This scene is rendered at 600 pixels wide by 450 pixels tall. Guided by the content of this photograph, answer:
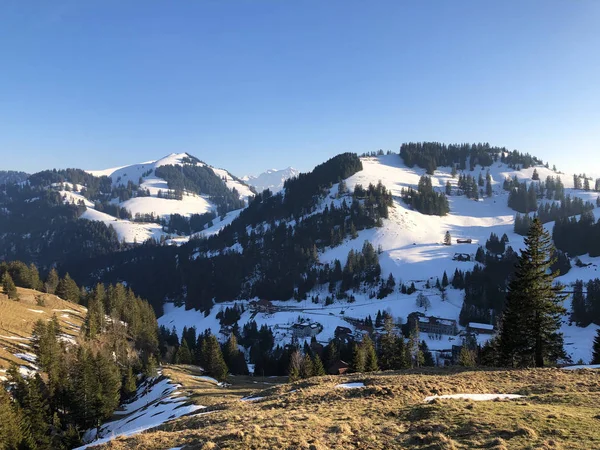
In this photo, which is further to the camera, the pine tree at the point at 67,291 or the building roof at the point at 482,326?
the building roof at the point at 482,326

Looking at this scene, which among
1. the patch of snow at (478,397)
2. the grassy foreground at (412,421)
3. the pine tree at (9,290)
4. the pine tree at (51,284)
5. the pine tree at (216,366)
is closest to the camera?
the grassy foreground at (412,421)

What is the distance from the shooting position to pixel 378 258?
7062 inches

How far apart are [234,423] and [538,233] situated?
30884 millimetres

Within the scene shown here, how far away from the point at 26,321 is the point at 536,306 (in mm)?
92409

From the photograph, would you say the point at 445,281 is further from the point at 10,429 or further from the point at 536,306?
the point at 10,429

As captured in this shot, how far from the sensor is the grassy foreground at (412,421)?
40.8 feet

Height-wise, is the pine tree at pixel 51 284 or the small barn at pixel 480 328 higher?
the pine tree at pixel 51 284

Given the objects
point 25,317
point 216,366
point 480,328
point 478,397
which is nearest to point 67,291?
point 25,317

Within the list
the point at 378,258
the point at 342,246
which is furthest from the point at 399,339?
the point at 342,246

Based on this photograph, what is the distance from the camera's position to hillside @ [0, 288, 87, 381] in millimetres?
58781

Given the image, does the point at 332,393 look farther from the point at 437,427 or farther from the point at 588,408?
the point at 588,408

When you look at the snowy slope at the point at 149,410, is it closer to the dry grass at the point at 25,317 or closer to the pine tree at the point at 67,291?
the dry grass at the point at 25,317

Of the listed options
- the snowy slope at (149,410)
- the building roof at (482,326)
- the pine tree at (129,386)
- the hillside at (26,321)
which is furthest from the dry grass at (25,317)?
the building roof at (482,326)

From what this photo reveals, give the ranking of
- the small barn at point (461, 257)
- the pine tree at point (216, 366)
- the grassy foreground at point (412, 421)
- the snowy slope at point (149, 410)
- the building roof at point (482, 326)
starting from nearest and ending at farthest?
the grassy foreground at point (412, 421) < the snowy slope at point (149, 410) < the pine tree at point (216, 366) < the building roof at point (482, 326) < the small barn at point (461, 257)
